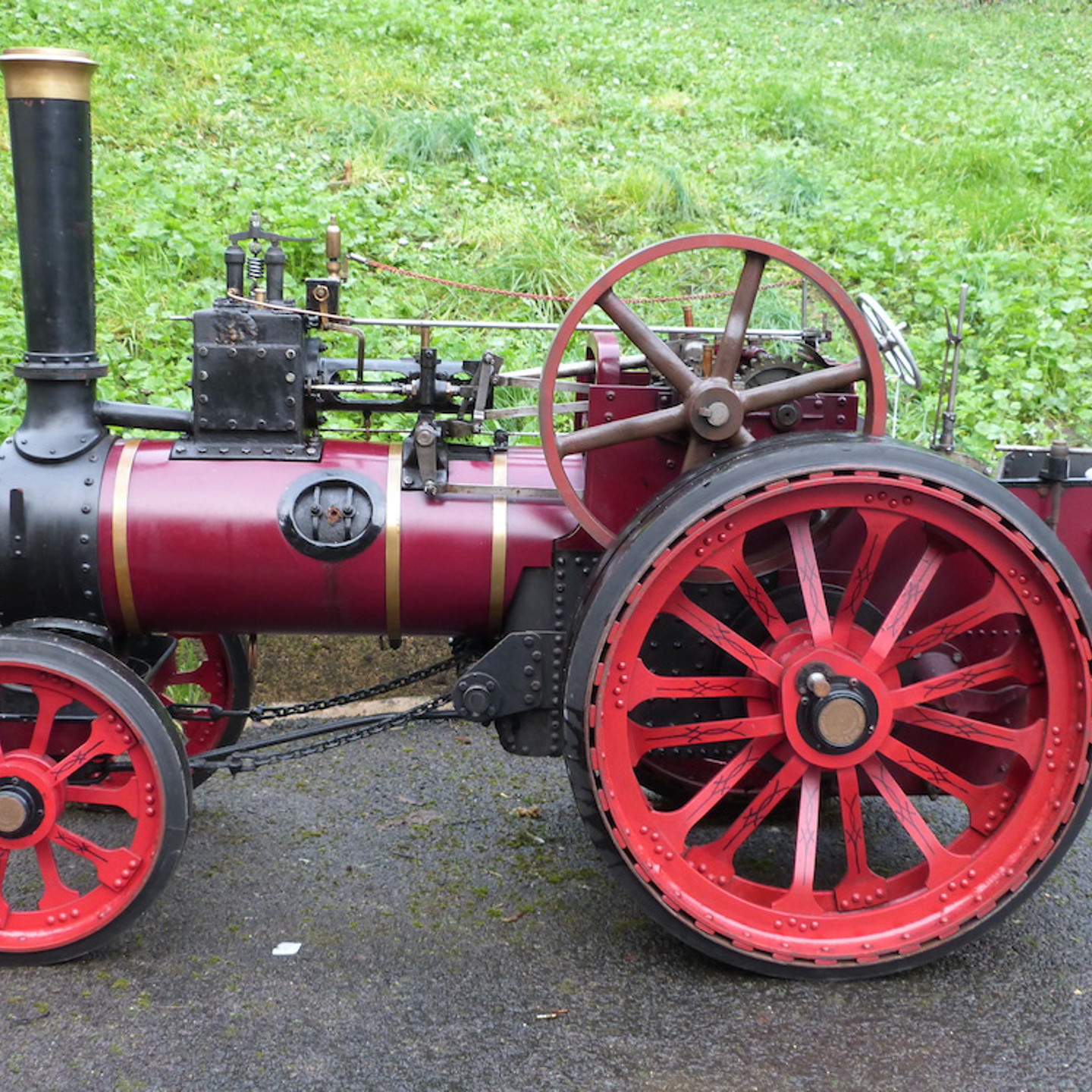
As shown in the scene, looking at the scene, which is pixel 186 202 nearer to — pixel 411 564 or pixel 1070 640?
pixel 411 564

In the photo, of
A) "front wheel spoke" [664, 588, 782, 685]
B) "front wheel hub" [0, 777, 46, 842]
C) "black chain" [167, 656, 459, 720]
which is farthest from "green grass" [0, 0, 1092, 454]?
"front wheel spoke" [664, 588, 782, 685]

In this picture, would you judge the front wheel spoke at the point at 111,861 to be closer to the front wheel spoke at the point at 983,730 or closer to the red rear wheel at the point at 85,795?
the red rear wheel at the point at 85,795

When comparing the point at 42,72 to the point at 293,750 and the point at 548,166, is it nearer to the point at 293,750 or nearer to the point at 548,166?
the point at 293,750

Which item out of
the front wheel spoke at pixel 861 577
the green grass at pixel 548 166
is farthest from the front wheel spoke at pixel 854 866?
the green grass at pixel 548 166

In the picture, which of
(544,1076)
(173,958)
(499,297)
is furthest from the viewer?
(499,297)

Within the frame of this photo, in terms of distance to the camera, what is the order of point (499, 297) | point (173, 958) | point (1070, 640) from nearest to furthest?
point (1070, 640) → point (173, 958) → point (499, 297)

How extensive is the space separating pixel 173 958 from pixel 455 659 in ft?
3.34

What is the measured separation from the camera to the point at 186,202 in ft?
20.6

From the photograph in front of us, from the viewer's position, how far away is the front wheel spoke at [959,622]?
2859 millimetres

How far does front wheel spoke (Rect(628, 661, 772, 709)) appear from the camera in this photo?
113 inches

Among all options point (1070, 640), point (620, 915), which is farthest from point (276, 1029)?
point (1070, 640)

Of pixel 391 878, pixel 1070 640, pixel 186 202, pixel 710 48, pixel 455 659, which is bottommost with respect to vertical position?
pixel 391 878

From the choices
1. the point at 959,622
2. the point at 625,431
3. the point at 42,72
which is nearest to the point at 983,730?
the point at 959,622

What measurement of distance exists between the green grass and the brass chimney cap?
85.4 inches
